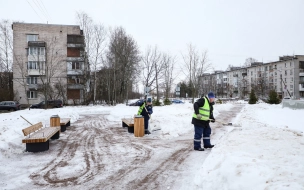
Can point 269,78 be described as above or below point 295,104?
above

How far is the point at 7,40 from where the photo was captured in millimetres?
48406

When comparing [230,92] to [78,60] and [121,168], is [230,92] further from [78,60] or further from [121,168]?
[121,168]

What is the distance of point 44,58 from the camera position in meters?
44.9

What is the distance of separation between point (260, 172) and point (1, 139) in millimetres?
7804

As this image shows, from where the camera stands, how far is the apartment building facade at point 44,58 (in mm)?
45656

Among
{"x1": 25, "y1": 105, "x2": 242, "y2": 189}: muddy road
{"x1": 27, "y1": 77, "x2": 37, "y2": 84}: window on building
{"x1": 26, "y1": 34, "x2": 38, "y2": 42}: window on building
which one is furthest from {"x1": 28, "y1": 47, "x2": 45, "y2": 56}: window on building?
{"x1": 25, "y1": 105, "x2": 242, "y2": 189}: muddy road

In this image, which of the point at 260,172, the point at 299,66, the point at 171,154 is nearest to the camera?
the point at 260,172

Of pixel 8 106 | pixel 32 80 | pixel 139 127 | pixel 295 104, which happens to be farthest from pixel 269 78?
pixel 139 127

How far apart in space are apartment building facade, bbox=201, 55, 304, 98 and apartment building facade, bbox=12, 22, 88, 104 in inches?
1276

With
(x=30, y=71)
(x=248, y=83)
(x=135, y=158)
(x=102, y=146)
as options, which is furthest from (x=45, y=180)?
(x=248, y=83)

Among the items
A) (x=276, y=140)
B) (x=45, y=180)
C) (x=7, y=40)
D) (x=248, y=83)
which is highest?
(x=7, y=40)

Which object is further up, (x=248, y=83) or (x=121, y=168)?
(x=248, y=83)

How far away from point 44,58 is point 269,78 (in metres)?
71.4

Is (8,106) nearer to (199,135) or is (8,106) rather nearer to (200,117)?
(199,135)
